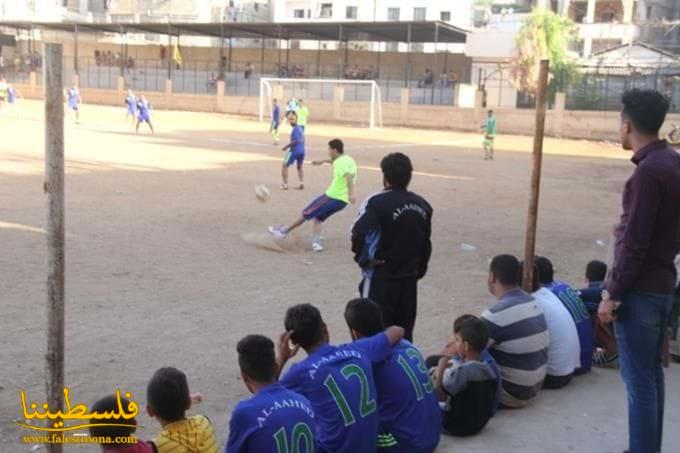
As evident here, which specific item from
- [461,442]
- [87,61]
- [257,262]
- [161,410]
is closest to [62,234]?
[161,410]

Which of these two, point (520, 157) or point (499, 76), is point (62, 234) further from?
point (499, 76)

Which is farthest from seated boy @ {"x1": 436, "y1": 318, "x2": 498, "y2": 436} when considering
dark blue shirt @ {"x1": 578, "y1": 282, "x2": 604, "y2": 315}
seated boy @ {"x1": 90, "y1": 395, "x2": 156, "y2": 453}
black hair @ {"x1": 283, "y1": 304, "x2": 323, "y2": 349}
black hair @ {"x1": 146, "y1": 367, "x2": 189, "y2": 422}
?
seated boy @ {"x1": 90, "y1": 395, "x2": 156, "y2": 453}

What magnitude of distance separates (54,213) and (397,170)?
236 centimetres

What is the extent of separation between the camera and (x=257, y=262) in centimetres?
1021

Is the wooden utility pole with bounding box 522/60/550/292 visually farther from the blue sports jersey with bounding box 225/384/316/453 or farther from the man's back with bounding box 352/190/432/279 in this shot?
the blue sports jersey with bounding box 225/384/316/453

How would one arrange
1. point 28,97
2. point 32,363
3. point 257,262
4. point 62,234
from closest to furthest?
point 62,234 < point 32,363 < point 257,262 < point 28,97

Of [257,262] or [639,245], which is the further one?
[257,262]

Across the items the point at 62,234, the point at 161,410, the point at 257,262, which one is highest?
the point at 62,234

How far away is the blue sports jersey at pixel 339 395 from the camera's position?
3.71 metres

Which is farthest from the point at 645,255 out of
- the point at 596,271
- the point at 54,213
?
the point at 596,271

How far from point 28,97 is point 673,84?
1691 inches

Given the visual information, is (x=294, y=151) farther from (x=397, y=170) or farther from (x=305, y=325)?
(x=305, y=325)

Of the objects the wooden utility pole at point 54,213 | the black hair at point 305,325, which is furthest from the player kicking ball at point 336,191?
the wooden utility pole at point 54,213

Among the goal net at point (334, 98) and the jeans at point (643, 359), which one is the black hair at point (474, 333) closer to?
the jeans at point (643, 359)
